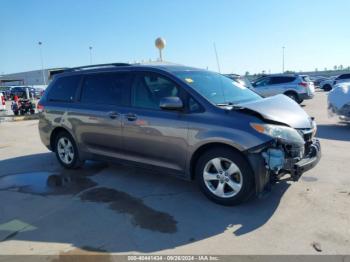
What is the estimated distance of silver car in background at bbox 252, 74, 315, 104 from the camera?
17078mm

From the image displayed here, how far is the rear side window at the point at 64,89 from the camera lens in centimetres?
609

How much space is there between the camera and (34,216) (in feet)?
13.8

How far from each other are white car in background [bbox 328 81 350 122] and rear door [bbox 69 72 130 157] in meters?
6.99


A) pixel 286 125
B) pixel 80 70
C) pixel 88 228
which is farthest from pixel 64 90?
pixel 286 125

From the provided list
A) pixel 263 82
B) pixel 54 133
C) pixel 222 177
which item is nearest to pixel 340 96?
pixel 222 177

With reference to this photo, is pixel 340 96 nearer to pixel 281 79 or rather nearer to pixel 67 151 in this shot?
pixel 67 151

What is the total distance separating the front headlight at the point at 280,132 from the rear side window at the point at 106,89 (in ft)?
7.12

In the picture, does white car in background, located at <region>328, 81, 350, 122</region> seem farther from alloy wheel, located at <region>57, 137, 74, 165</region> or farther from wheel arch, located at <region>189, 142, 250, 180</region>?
alloy wheel, located at <region>57, 137, 74, 165</region>

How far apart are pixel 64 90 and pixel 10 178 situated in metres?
1.89

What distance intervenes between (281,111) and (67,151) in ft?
13.3

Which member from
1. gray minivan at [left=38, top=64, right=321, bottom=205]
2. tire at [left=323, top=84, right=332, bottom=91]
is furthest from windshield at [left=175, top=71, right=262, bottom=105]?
tire at [left=323, top=84, right=332, bottom=91]

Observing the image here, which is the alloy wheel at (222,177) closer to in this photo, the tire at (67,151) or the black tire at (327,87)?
the tire at (67,151)

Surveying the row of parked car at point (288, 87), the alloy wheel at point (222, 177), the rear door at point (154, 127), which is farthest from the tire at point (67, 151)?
the row of parked car at point (288, 87)

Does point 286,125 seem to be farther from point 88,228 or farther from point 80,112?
point 80,112
